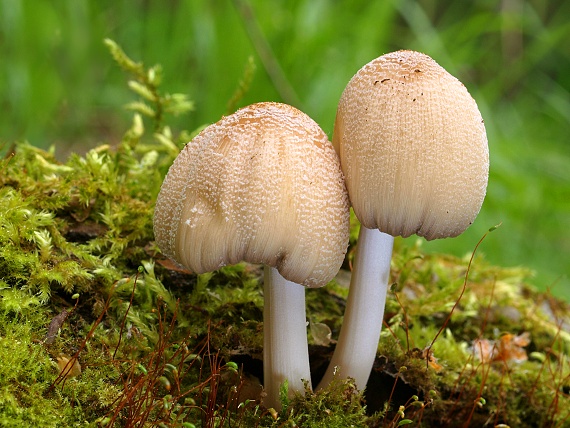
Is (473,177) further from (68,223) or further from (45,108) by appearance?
(45,108)

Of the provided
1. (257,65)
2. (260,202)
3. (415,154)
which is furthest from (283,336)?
(257,65)

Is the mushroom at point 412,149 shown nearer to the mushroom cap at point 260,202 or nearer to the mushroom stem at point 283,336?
the mushroom cap at point 260,202

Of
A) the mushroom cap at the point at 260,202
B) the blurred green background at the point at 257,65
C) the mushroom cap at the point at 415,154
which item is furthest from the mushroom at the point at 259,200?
A: the blurred green background at the point at 257,65

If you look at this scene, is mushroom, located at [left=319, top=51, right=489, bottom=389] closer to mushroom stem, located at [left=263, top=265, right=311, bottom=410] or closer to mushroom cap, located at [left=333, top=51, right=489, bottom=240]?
mushroom cap, located at [left=333, top=51, right=489, bottom=240]

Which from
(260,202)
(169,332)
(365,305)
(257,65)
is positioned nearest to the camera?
(260,202)

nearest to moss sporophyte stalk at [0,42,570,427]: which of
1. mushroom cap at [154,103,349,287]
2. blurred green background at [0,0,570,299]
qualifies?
mushroom cap at [154,103,349,287]

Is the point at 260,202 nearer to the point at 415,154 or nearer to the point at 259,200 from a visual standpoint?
the point at 259,200
